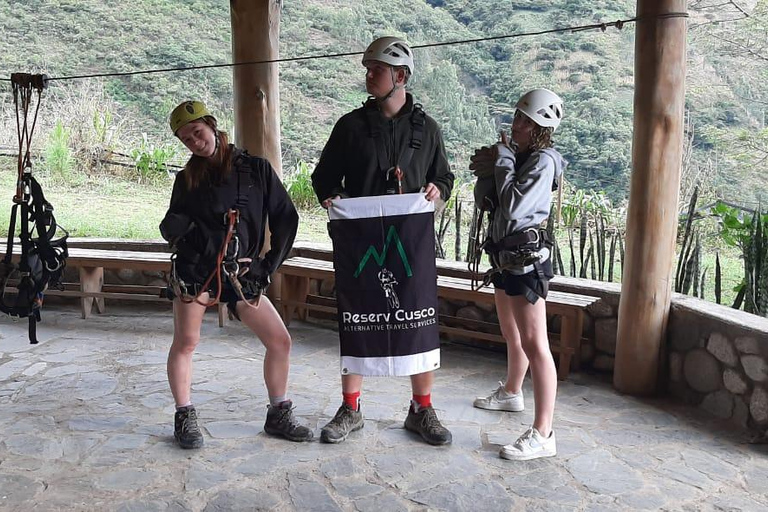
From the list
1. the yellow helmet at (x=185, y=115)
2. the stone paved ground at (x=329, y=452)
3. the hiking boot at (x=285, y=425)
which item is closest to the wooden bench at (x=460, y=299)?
the stone paved ground at (x=329, y=452)

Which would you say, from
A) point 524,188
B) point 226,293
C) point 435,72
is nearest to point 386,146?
point 524,188

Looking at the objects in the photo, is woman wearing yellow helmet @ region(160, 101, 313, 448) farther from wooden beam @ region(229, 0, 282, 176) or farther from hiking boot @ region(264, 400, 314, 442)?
wooden beam @ region(229, 0, 282, 176)

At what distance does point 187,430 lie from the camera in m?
3.73

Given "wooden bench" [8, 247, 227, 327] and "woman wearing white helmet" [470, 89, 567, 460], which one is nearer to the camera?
"woman wearing white helmet" [470, 89, 567, 460]

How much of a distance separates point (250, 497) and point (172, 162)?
880 cm

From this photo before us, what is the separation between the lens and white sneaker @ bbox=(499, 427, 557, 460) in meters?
3.58

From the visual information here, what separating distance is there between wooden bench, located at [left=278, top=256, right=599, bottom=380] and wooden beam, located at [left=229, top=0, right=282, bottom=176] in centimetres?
83

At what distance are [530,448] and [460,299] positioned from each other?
192cm

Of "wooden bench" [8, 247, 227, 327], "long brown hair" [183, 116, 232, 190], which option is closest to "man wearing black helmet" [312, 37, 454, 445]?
"long brown hair" [183, 116, 232, 190]

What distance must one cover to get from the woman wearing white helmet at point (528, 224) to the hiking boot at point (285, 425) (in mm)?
975

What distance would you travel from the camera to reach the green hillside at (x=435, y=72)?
1182cm

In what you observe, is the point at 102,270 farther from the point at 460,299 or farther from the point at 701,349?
the point at 701,349

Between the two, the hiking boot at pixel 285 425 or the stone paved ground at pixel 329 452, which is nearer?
the stone paved ground at pixel 329 452

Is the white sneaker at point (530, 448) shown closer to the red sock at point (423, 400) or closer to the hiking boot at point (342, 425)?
the red sock at point (423, 400)
